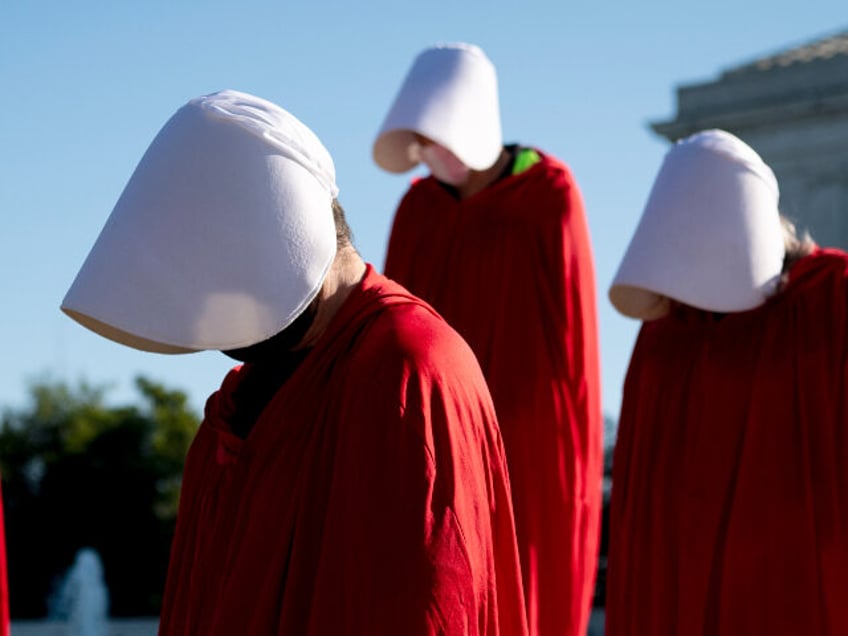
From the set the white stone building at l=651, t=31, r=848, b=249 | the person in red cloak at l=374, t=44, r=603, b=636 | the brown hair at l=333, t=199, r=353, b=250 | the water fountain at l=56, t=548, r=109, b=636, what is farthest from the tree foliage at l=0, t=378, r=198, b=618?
the brown hair at l=333, t=199, r=353, b=250

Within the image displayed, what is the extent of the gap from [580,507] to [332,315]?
10.5 feet

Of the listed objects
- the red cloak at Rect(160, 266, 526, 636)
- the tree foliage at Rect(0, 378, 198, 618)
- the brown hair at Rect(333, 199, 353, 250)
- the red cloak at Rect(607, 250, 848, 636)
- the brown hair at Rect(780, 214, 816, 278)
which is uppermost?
the brown hair at Rect(333, 199, 353, 250)

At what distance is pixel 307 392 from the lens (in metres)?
3.01

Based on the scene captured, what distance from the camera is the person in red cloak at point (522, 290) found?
605 cm

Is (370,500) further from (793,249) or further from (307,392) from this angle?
(793,249)

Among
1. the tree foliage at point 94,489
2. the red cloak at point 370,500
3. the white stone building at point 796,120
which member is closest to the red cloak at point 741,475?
the red cloak at point 370,500

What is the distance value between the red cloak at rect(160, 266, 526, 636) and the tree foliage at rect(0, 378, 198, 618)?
32.7 m

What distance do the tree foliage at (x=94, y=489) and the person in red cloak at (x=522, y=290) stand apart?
29575 mm

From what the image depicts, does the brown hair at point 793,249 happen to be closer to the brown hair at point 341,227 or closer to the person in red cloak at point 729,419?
the person in red cloak at point 729,419

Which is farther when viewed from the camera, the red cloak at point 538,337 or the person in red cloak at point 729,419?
the red cloak at point 538,337

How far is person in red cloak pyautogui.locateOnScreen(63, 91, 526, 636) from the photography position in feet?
9.16

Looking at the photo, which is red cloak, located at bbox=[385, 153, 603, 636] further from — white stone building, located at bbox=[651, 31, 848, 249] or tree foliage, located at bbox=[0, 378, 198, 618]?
tree foliage, located at bbox=[0, 378, 198, 618]

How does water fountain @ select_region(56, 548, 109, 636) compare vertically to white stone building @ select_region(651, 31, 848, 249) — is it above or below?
below

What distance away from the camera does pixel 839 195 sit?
21.0 meters
